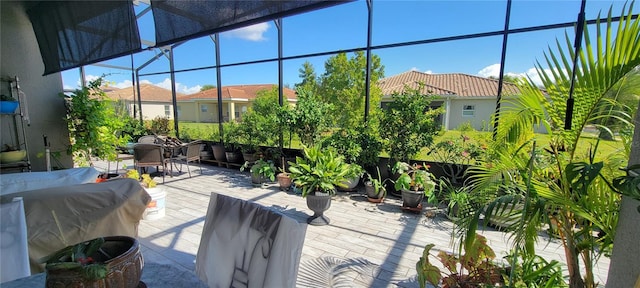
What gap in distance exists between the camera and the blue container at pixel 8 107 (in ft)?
8.46

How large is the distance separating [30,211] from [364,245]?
2621 mm

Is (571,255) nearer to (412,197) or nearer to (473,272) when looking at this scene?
(473,272)

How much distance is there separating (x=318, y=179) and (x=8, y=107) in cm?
321

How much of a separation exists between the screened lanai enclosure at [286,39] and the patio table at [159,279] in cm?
128

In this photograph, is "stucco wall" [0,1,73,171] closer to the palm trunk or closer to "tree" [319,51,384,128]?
the palm trunk

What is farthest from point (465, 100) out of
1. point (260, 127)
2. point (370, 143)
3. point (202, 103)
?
point (202, 103)

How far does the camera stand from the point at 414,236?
302 cm

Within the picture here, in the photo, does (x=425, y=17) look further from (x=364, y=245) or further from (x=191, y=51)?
(x=191, y=51)

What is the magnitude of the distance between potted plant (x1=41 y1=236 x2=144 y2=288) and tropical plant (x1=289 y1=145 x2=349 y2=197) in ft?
8.00

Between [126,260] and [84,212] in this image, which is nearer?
[126,260]

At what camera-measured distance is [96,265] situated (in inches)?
26.7

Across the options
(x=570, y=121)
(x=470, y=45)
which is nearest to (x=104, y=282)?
(x=570, y=121)

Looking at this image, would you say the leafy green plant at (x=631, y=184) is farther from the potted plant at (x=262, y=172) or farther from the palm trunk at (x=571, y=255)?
the potted plant at (x=262, y=172)

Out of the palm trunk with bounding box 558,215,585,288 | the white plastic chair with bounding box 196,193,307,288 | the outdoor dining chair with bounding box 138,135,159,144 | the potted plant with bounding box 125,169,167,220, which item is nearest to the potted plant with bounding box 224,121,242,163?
the outdoor dining chair with bounding box 138,135,159,144
